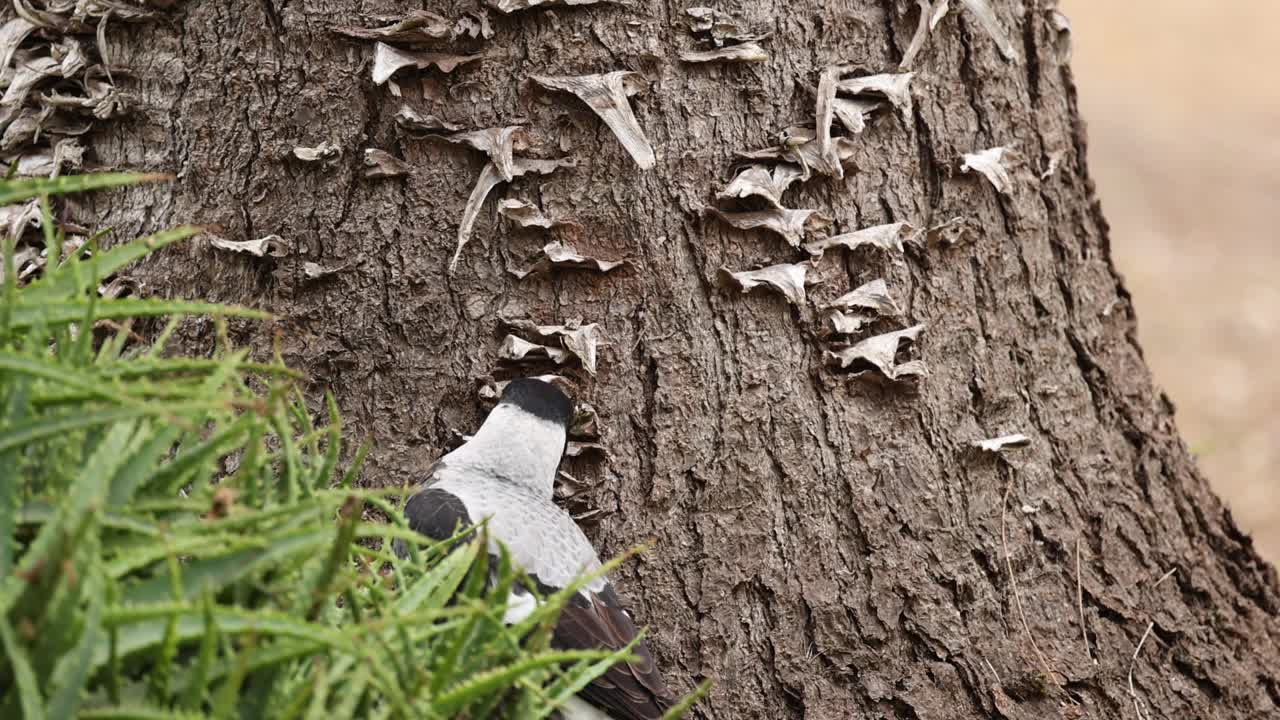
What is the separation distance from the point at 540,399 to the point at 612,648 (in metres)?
0.54

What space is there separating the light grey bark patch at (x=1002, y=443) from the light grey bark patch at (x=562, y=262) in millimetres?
938

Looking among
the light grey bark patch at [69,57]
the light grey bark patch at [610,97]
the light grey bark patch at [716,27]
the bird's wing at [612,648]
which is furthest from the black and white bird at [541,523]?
the light grey bark patch at [69,57]

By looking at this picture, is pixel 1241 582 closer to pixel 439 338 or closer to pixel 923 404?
pixel 923 404

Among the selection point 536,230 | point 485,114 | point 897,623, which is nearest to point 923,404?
point 897,623

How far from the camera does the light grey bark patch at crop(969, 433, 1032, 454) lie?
2568 millimetres

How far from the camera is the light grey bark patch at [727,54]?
2391 millimetres

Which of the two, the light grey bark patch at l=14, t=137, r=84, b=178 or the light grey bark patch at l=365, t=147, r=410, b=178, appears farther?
the light grey bark patch at l=14, t=137, r=84, b=178

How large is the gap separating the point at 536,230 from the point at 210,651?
62.7 inches

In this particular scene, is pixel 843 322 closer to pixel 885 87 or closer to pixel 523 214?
pixel 885 87

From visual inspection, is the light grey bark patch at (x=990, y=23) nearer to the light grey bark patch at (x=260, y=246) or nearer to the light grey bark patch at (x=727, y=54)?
the light grey bark patch at (x=727, y=54)

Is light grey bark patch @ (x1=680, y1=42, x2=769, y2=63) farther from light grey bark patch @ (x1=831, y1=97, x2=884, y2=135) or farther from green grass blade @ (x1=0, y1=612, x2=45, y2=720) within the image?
green grass blade @ (x1=0, y1=612, x2=45, y2=720)

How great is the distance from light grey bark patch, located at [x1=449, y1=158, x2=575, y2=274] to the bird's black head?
0.30m

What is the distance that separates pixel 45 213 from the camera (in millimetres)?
1261

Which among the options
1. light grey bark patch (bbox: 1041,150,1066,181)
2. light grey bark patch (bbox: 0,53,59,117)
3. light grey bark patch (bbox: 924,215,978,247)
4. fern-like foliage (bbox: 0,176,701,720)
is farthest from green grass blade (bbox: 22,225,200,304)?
light grey bark patch (bbox: 1041,150,1066,181)
